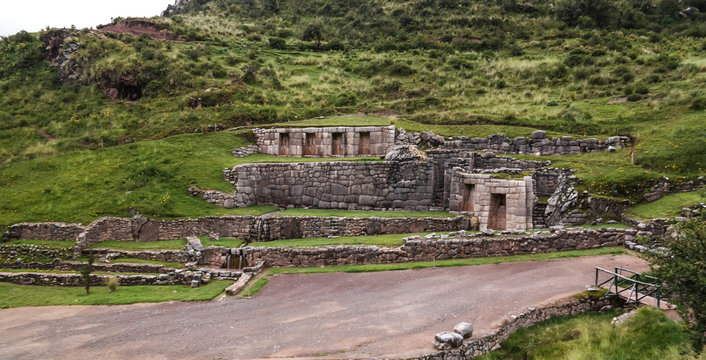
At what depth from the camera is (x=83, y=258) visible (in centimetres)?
1850

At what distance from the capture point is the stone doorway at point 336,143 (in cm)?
2717

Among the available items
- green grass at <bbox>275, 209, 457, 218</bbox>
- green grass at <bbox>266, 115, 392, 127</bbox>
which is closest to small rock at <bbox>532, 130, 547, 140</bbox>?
green grass at <bbox>275, 209, 457, 218</bbox>

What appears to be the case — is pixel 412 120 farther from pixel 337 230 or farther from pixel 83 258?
pixel 83 258

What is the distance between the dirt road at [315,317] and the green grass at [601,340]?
25.8 inches

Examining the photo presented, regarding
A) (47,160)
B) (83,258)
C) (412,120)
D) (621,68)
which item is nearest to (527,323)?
(83,258)

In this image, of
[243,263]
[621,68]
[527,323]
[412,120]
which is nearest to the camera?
[527,323]

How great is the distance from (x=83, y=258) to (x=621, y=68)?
37.3 m

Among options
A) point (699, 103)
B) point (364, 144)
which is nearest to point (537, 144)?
point (699, 103)

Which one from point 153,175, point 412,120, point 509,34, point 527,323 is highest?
point 509,34

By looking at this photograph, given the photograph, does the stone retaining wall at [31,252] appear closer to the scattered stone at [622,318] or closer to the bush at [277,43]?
the scattered stone at [622,318]

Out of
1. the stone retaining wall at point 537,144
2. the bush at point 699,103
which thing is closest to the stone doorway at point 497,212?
the stone retaining wall at point 537,144

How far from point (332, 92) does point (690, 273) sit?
3375 centimetres

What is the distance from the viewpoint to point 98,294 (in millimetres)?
15375

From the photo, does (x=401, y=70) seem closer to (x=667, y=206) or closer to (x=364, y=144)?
(x=364, y=144)
